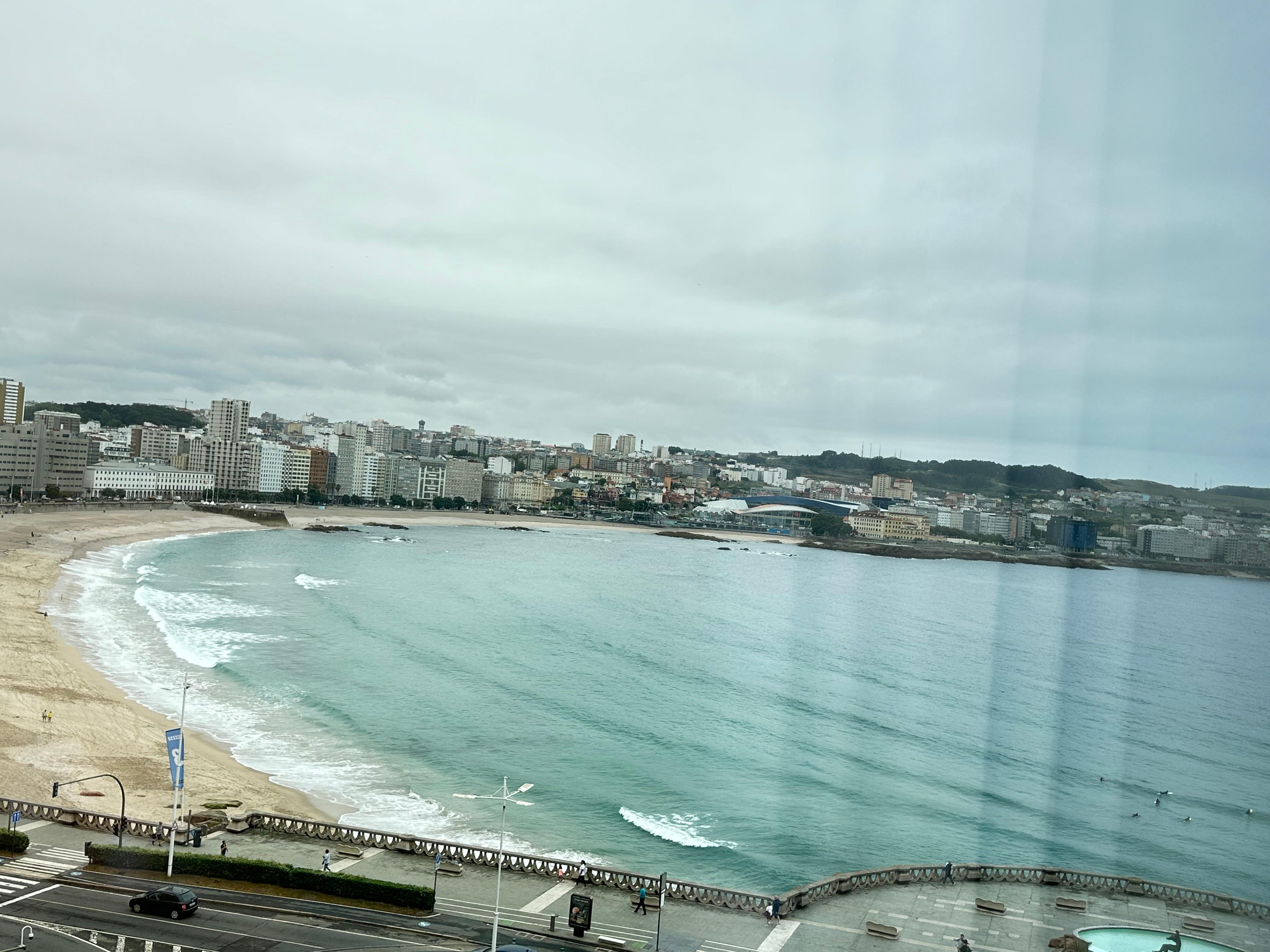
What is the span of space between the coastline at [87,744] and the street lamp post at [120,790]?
0.12 metres

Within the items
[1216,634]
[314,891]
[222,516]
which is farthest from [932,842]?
[222,516]

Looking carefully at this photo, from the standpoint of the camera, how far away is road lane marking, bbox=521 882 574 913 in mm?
10938

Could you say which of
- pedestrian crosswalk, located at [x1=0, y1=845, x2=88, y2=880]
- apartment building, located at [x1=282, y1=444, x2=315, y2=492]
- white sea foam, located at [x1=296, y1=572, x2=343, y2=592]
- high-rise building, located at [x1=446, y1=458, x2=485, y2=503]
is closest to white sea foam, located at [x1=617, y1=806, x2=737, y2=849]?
pedestrian crosswalk, located at [x1=0, y1=845, x2=88, y2=880]

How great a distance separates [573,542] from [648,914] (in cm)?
7106

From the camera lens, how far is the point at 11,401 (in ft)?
323

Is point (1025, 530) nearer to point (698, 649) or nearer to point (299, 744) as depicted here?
point (698, 649)

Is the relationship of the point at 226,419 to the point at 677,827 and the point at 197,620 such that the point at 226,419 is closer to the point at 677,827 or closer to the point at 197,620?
the point at 197,620

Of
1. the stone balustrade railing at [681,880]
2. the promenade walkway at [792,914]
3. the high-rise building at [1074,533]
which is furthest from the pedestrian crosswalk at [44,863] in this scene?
the high-rise building at [1074,533]

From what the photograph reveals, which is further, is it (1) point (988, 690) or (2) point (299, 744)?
(1) point (988, 690)

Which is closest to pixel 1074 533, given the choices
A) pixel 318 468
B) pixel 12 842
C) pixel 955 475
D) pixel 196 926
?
pixel 955 475

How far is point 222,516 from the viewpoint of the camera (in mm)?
78375

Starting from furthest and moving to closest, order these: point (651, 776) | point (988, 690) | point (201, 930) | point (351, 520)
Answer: point (351, 520) → point (988, 690) → point (651, 776) → point (201, 930)

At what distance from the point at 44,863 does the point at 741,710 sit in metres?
17.0

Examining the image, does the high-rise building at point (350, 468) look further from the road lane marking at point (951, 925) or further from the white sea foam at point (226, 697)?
the road lane marking at point (951, 925)
